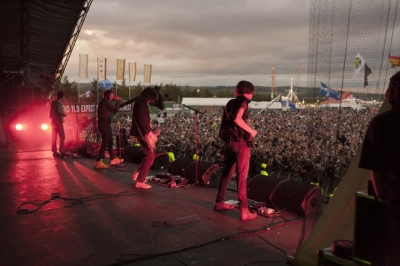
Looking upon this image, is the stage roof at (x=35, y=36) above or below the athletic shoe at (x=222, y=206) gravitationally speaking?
above

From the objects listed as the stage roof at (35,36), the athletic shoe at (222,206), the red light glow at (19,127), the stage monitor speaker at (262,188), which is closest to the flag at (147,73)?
the stage roof at (35,36)

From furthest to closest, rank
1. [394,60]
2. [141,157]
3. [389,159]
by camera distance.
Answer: [141,157], [394,60], [389,159]

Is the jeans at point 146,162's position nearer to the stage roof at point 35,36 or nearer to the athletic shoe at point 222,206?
the athletic shoe at point 222,206

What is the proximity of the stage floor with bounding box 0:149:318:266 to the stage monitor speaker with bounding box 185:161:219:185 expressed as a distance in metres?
0.17

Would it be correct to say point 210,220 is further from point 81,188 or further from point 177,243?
point 81,188

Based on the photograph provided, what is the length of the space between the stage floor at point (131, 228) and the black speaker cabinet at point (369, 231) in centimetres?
A: 85

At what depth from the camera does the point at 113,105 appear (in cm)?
710

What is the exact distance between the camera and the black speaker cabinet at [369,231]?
223cm

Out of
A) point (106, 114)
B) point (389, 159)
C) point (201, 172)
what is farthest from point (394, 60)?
point (106, 114)

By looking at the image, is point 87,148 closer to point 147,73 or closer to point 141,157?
point 141,157

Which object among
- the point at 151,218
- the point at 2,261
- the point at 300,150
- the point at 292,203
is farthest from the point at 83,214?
the point at 300,150

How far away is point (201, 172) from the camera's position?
19.3ft

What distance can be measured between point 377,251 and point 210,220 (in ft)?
7.01

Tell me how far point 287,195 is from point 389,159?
2.59m
